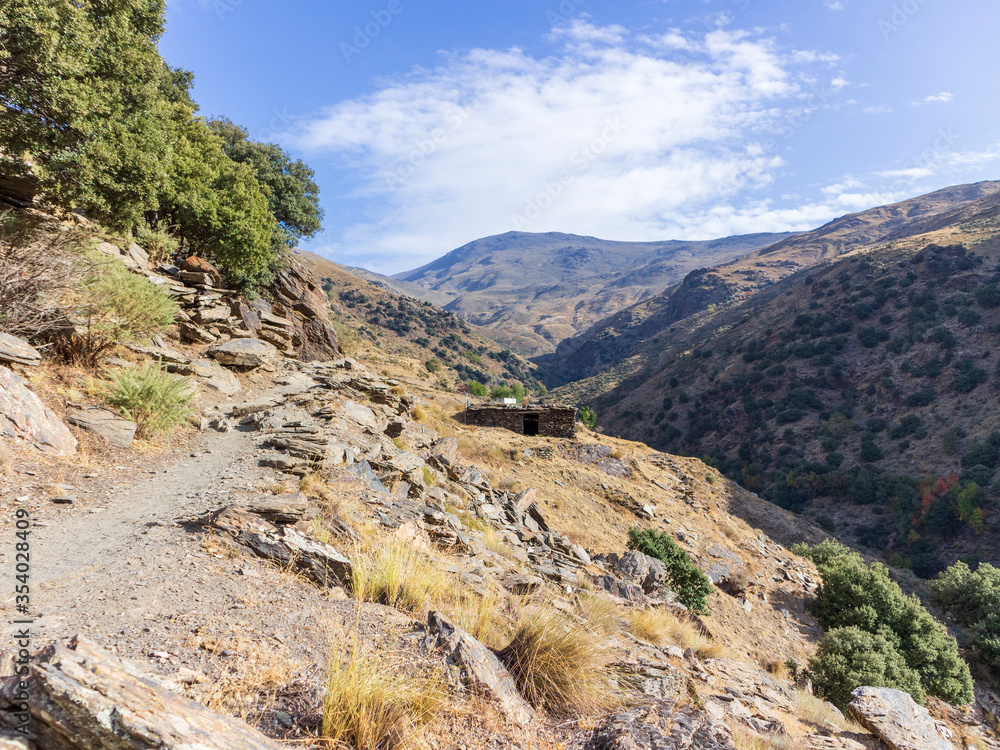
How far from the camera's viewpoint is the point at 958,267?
5972cm

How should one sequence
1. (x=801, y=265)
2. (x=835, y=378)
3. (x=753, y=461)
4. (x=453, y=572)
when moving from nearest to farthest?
(x=453, y=572), (x=753, y=461), (x=835, y=378), (x=801, y=265)

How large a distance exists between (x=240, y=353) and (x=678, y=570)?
13.4 m

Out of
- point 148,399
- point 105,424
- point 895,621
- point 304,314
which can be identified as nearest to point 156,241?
point 304,314

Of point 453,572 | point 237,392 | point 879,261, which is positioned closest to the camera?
point 453,572

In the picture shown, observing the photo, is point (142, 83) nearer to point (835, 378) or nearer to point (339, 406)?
point (339, 406)

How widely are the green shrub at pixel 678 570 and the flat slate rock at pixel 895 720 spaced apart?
5006 mm

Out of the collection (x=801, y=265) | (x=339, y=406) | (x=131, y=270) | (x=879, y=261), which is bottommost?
(x=339, y=406)

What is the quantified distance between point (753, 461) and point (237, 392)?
181ft

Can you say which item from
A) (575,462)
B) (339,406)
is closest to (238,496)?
(339,406)

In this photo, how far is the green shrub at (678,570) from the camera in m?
11.0

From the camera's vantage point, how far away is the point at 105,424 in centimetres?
692

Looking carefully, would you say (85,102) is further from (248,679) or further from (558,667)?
(558,667)

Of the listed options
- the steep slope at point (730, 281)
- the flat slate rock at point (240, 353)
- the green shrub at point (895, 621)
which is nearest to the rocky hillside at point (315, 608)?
the green shrub at point (895, 621)

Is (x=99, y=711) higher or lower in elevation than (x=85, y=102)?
lower
